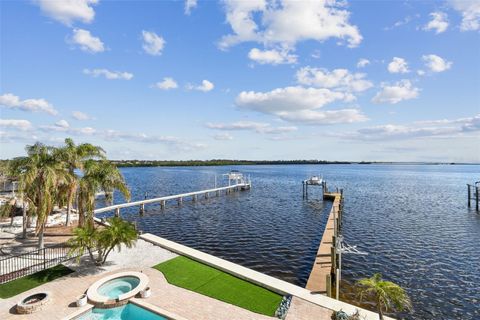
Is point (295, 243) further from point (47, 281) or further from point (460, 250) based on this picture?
point (47, 281)

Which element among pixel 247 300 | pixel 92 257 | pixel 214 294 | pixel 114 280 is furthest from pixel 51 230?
pixel 247 300

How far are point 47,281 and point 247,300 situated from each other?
36.9 ft

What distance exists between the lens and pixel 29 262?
19.0 metres

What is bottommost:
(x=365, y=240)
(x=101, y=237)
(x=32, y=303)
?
(x=365, y=240)

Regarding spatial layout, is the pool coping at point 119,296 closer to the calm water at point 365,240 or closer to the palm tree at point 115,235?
the palm tree at point 115,235

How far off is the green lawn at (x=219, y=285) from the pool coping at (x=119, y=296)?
1.55m

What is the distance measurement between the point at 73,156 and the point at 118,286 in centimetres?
1465

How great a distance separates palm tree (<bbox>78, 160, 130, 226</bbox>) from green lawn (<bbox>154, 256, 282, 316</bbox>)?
10.7 metres

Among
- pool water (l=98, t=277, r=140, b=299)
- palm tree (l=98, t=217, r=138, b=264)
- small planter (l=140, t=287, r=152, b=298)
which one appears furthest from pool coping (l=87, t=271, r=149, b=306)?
palm tree (l=98, t=217, r=138, b=264)

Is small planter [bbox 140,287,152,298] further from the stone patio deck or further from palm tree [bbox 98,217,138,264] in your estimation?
palm tree [bbox 98,217,138,264]

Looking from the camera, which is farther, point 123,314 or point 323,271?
point 323,271

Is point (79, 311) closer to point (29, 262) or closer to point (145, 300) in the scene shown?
point (145, 300)

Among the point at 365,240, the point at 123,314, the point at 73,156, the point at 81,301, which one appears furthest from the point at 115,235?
the point at 365,240

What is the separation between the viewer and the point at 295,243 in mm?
29062
